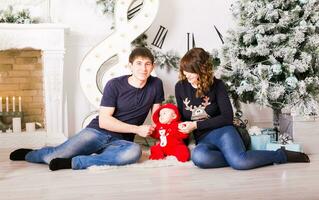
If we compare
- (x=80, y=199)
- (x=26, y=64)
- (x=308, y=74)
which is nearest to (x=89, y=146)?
(x=80, y=199)

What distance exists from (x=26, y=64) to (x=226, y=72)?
1748 millimetres

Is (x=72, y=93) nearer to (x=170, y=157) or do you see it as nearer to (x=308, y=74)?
(x=170, y=157)

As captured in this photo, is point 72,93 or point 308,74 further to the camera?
point 72,93

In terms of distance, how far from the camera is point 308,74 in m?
3.28

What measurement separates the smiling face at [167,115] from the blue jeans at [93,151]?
9.7 inches

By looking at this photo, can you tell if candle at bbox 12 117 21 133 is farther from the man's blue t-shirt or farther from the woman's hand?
the woman's hand

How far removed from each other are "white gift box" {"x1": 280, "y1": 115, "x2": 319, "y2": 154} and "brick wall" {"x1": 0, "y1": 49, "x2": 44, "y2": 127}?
2.13 meters

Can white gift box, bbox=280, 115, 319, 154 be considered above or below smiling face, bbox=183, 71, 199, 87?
below

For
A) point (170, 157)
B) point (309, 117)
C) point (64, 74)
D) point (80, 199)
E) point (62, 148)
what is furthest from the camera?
point (64, 74)

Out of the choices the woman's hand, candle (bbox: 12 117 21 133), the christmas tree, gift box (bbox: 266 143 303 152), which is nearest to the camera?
the woman's hand

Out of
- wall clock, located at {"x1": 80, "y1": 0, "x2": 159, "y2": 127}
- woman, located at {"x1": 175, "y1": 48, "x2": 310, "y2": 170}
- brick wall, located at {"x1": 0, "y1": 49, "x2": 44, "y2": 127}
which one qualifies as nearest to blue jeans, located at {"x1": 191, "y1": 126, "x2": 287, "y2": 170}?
woman, located at {"x1": 175, "y1": 48, "x2": 310, "y2": 170}

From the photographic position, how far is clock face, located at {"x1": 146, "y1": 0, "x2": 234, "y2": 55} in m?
4.09

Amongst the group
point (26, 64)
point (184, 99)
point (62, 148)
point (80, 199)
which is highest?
point (26, 64)

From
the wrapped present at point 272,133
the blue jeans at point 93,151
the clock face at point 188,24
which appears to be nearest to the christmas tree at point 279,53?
the wrapped present at point 272,133
